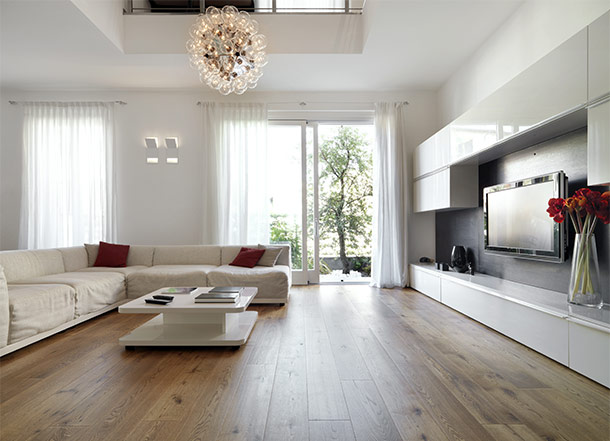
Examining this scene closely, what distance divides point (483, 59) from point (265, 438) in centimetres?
425

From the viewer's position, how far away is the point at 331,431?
150cm

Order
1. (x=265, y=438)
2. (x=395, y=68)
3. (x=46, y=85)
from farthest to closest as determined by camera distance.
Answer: (x=46, y=85) → (x=395, y=68) → (x=265, y=438)

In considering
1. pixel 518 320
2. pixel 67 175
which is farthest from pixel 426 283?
pixel 67 175

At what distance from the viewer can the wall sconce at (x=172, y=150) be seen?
17.4 feet

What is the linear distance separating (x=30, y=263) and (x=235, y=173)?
8.63 feet

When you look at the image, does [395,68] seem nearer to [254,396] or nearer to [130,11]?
[130,11]

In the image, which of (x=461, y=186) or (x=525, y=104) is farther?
(x=461, y=186)

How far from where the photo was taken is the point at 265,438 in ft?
4.76

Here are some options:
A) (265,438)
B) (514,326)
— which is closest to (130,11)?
(265,438)

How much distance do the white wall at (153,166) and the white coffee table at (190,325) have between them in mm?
2580

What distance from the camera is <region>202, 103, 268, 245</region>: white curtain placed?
17.1ft

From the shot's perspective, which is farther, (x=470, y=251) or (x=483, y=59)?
(x=470, y=251)

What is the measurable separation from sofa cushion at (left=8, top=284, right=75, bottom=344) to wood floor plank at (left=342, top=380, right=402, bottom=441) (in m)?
2.29

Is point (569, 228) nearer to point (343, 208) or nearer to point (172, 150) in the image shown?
point (343, 208)
